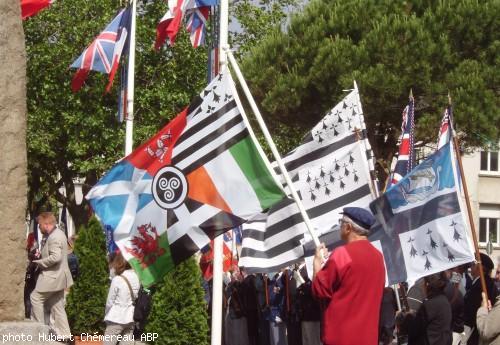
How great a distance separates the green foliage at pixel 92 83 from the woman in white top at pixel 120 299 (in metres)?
18.4

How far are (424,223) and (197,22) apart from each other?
19.3 feet

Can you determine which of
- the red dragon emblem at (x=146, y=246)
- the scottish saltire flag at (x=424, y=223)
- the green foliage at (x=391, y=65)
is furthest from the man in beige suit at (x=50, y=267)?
the green foliage at (x=391, y=65)

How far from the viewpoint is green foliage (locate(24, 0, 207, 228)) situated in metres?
31.1

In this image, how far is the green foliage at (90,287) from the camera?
17.6 m

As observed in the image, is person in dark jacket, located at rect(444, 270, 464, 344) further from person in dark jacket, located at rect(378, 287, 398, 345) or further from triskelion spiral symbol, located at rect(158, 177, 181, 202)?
triskelion spiral symbol, located at rect(158, 177, 181, 202)

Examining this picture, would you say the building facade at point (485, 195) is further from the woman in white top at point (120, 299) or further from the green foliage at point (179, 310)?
the woman in white top at point (120, 299)

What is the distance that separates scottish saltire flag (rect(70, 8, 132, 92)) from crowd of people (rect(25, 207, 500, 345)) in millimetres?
3156

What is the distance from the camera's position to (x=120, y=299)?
1228cm

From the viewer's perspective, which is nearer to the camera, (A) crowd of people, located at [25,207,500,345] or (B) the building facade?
(A) crowd of people, located at [25,207,500,345]

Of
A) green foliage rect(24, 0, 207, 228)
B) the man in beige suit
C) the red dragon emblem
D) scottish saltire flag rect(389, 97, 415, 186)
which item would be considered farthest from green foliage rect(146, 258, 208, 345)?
green foliage rect(24, 0, 207, 228)

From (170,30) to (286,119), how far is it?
11306mm

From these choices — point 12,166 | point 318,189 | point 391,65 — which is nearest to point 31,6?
point 318,189

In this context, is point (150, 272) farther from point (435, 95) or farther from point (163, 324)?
point (435, 95)

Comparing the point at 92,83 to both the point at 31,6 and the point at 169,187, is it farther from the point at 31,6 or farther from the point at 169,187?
the point at 169,187
